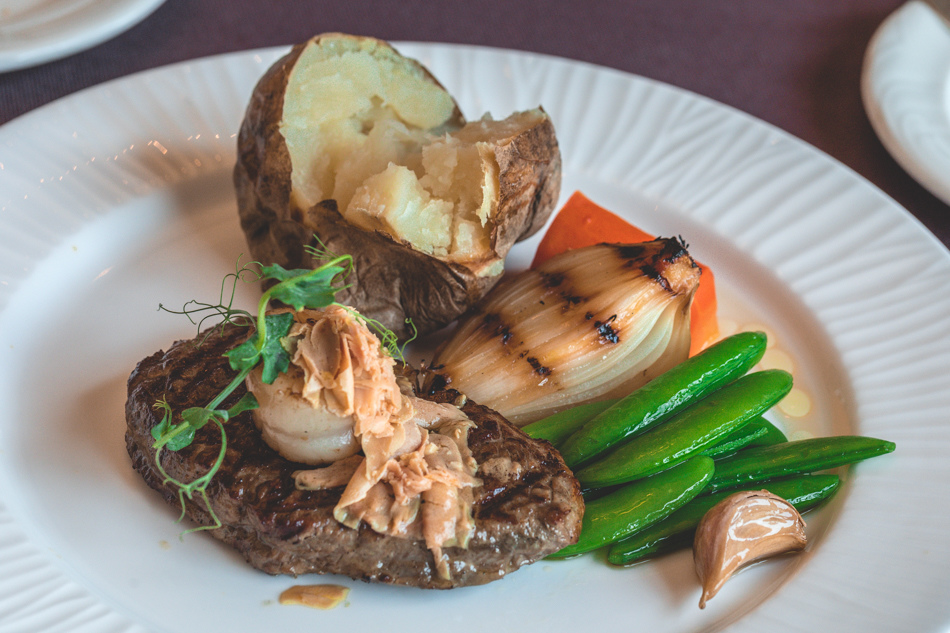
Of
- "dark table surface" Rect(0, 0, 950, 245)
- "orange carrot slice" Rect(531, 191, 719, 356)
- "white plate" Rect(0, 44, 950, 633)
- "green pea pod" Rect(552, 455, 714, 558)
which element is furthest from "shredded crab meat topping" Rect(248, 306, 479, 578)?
"dark table surface" Rect(0, 0, 950, 245)

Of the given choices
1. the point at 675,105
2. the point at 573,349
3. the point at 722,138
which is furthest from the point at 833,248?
the point at 573,349

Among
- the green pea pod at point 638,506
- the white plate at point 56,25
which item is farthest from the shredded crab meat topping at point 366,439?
the white plate at point 56,25

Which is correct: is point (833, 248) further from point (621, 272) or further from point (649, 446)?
point (649, 446)

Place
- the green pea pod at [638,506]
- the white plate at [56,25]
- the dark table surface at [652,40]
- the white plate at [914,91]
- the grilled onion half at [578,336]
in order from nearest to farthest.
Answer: the green pea pod at [638,506] → the grilled onion half at [578,336] → the white plate at [56,25] → the white plate at [914,91] → the dark table surface at [652,40]

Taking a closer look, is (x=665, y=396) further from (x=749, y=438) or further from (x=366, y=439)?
(x=366, y=439)

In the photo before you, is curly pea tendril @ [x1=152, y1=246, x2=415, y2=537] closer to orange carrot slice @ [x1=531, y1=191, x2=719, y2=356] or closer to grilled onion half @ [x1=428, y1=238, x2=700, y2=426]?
grilled onion half @ [x1=428, y1=238, x2=700, y2=426]

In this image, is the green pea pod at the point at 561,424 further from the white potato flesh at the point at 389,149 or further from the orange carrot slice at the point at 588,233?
the orange carrot slice at the point at 588,233
